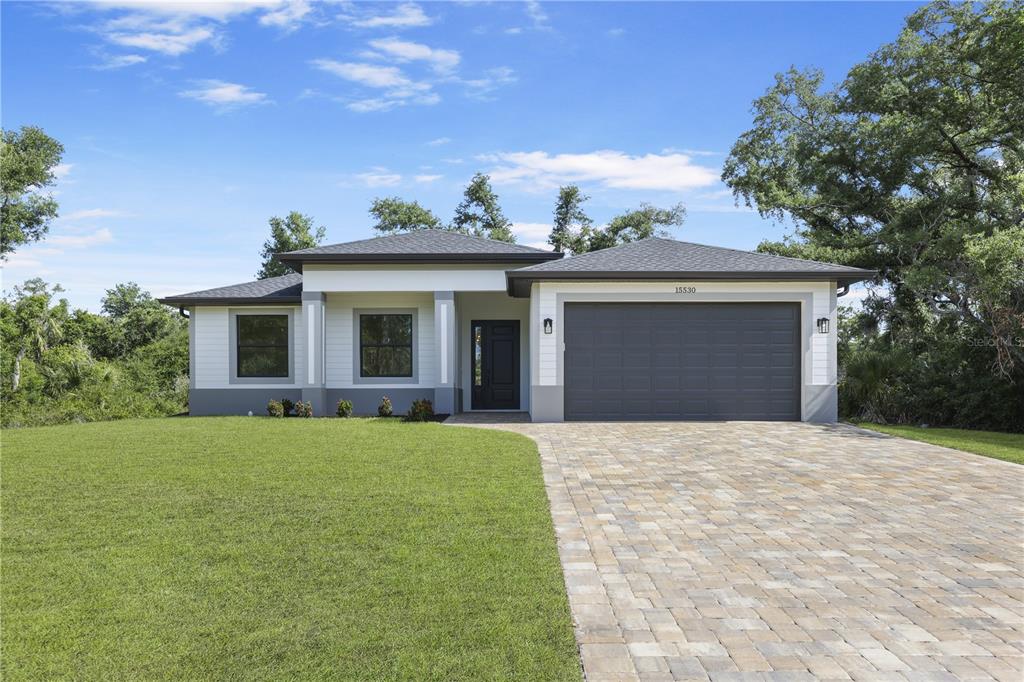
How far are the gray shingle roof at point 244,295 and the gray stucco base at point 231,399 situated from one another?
230 centimetres

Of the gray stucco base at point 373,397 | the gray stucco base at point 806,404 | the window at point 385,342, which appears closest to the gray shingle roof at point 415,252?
the window at point 385,342

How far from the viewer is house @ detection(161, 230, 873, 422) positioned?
1355cm

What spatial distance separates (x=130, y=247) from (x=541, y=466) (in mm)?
24551

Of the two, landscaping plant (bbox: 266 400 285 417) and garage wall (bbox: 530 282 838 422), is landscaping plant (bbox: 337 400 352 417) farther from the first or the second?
garage wall (bbox: 530 282 838 422)

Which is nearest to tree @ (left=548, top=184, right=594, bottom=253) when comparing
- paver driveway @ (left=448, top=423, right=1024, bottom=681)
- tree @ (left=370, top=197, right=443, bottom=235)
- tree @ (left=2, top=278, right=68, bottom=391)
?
tree @ (left=370, top=197, right=443, bottom=235)

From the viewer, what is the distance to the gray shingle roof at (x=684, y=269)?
1322cm

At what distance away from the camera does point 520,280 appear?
45.7 ft

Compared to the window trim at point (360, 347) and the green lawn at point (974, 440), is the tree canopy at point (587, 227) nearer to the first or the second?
the window trim at point (360, 347)

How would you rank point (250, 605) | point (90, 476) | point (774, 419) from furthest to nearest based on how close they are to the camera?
1. point (774, 419)
2. point (90, 476)
3. point (250, 605)

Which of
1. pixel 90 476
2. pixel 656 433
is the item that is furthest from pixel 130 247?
pixel 656 433

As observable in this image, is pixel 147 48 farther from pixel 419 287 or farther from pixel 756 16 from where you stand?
pixel 756 16

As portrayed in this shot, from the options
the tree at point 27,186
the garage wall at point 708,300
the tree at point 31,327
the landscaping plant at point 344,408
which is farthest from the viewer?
the tree at point 27,186

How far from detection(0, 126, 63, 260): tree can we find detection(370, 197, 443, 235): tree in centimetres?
1301

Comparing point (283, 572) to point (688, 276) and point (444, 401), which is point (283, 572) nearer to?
point (688, 276)
